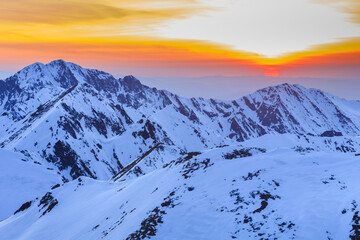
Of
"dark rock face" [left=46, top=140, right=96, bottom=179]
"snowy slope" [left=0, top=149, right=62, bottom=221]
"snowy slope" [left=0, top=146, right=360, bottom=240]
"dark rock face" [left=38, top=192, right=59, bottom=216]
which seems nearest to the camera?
"snowy slope" [left=0, top=146, right=360, bottom=240]

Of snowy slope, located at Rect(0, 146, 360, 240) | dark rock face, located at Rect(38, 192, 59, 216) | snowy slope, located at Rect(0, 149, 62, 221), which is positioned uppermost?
snowy slope, located at Rect(0, 146, 360, 240)

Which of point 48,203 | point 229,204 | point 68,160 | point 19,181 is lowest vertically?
point 68,160

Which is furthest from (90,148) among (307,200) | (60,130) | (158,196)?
(307,200)

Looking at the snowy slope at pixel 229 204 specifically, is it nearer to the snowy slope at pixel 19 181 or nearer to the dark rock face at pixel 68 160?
the snowy slope at pixel 19 181

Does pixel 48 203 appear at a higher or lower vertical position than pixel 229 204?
lower

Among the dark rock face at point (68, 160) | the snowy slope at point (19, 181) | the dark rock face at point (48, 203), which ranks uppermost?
the dark rock face at point (48, 203)

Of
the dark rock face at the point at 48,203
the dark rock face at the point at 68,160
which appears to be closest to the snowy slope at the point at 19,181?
the dark rock face at the point at 48,203

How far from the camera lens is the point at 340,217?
21.6 meters

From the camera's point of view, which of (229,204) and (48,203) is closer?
(229,204)

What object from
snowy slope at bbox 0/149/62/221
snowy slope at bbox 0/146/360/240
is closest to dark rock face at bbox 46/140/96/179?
snowy slope at bbox 0/149/62/221

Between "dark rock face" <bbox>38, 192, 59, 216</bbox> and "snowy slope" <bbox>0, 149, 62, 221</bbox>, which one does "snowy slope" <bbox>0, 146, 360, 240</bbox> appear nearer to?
"dark rock face" <bbox>38, 192, 59, 216</bbox>

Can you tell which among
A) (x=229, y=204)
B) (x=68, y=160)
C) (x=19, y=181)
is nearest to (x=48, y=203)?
(x=19, y=181)

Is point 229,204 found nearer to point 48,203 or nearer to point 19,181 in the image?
point 48,203

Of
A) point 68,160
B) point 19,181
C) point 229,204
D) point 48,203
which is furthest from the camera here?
point 68,160
